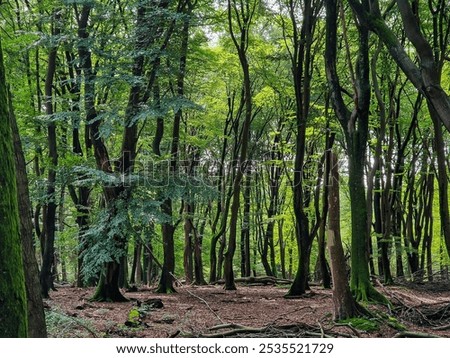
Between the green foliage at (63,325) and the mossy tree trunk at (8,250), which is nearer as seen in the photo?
the mossy tree trunk at (8,250)

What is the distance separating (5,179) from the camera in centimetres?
281

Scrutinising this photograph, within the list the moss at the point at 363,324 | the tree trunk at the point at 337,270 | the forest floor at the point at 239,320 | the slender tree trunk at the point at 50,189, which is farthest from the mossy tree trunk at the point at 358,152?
the slender tree trunk at the point at 50,189

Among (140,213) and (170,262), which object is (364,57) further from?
(170,262)

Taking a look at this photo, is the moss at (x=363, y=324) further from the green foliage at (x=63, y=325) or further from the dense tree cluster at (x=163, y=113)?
the green foliage at (x=63, y=325)

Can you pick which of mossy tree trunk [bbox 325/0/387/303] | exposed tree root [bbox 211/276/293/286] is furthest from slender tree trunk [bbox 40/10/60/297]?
exposed tree root [bbox 211/276/293/286]

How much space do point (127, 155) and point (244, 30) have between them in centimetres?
572

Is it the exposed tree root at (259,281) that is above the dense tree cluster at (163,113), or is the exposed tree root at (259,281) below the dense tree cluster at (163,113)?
below

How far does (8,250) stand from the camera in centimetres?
274

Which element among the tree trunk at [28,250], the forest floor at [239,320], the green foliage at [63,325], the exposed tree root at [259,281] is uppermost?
the tree trunk at [28,250]

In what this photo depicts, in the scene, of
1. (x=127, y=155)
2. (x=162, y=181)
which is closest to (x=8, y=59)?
(x=127, y=155)

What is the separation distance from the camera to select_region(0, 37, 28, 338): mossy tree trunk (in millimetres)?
2701

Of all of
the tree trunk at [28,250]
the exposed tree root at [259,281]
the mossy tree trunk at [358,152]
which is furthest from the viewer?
the exposed tree root at [259,281]

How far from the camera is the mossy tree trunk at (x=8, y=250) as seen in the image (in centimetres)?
270

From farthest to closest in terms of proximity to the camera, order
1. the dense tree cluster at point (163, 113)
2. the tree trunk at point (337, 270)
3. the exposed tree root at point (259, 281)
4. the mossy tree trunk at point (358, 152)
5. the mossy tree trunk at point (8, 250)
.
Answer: the exposed tree root at point (259, 281) → the mossy tree trunk at point (358, 152) → the tree trunk at point (337, 270) → the dense tree cluster at point (163, 113) → the mossy tree trunk at point (8, 250)
